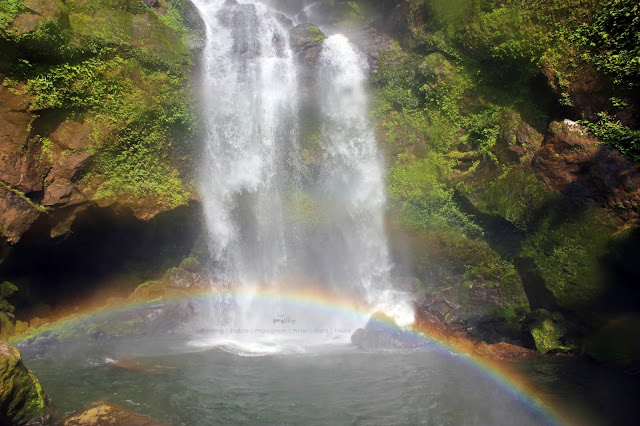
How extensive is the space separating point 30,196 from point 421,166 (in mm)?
12763

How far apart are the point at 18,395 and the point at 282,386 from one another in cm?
493

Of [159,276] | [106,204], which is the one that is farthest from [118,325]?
[106,204]

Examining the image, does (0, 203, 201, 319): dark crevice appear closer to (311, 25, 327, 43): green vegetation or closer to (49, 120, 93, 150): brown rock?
(49, 120, 93, 150): brown rock

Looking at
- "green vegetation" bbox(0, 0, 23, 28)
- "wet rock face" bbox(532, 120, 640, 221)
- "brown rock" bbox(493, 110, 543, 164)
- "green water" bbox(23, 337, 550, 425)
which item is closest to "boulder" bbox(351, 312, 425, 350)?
"green water" bbox(23, 337, 550, 425)

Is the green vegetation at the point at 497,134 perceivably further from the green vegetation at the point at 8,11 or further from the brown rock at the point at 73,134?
the green vegetation at the point at 8,11

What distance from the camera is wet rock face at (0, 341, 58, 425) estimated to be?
6.00m

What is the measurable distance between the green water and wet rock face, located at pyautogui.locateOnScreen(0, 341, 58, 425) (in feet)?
3.39

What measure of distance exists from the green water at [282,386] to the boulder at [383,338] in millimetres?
481

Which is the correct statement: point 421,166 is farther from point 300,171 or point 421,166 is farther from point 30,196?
point 30,196

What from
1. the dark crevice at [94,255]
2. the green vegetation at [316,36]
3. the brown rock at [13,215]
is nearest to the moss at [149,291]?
the dark crevice at [94,255]

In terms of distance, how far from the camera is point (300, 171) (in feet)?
53.8

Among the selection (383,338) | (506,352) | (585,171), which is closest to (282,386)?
(383,338)

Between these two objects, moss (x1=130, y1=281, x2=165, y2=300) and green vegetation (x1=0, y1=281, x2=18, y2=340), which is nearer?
green vegetation (x1=0, y1=281, x2=18, y2=340)

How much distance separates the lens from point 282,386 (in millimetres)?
9195
